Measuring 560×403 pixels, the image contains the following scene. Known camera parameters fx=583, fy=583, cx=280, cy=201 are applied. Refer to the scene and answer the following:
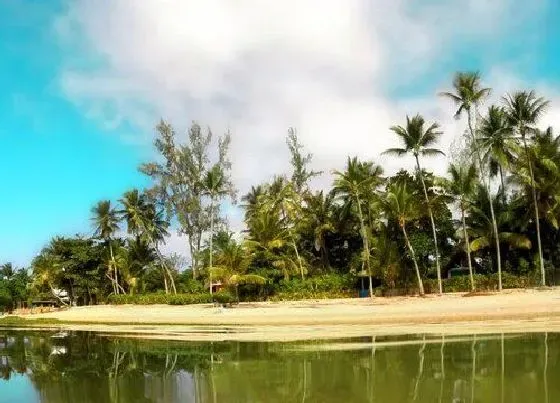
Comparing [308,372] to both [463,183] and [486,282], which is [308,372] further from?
[463,183]

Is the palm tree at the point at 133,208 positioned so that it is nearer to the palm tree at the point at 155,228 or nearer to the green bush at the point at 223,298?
the palm tree at the point at 155,228

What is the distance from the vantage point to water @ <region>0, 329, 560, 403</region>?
12.5 metres

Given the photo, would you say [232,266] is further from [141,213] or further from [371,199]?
[141,213]

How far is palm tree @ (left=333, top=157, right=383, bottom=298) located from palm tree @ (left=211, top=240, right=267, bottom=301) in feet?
29.1

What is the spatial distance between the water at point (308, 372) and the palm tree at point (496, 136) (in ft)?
79.3

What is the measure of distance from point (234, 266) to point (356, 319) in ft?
57.4

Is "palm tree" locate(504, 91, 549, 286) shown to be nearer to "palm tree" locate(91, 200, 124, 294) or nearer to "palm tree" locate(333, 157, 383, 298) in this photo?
"palm tree" locate(333, 157, 383, 298)

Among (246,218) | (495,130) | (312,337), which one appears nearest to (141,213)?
(246,218)

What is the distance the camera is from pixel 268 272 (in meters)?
50.4

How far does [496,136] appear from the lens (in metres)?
42.6

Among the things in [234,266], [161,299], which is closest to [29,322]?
[161,299]

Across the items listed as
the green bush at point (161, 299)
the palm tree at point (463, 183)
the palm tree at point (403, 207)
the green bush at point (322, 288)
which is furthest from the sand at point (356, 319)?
the palm tree at point (463, 183)

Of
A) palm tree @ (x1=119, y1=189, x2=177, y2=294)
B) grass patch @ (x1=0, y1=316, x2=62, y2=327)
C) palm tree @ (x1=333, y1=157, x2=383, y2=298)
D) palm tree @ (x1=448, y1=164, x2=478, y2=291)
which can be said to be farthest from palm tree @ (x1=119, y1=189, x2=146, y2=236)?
palm tree @ (x1=448, y1=164, x2=478, y2=291)

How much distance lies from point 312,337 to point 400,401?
14.0m
